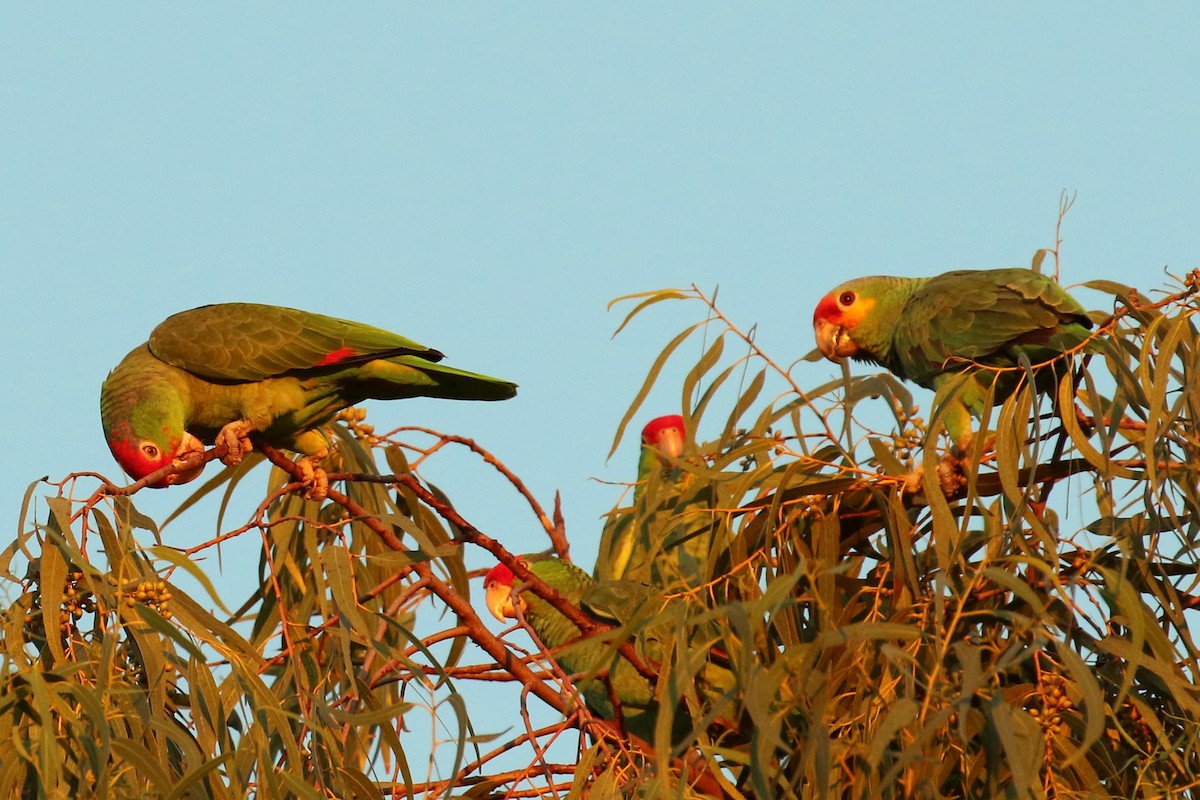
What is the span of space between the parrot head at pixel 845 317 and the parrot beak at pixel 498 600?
1359 mm

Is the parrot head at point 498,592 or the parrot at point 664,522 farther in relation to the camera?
the parrot head at point 498,592

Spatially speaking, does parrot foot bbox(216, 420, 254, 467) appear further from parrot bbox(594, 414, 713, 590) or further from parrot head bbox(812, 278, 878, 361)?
parrot head bbox(812, 278, 878, 361)

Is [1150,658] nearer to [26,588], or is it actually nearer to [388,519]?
[388,519]

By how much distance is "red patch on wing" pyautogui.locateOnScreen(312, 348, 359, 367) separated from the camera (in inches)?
146

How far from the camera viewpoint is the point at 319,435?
385 centimetres

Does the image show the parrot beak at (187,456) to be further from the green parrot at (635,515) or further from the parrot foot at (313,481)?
the green parrot at (635,515)

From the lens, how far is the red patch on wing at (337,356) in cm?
372

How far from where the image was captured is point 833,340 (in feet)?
11.8

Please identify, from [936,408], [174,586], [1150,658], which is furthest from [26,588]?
[1150,658]

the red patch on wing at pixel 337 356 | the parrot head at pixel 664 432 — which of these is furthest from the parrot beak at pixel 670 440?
the red patch on wing at pixel 337 356

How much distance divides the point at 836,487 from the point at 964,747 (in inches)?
24.0

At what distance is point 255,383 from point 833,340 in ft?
5.58

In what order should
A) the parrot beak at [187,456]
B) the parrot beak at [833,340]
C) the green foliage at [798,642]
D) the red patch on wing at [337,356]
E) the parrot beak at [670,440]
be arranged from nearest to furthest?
the green foliage at [798,642], the parrot beak at [187,456], the parrot beak at [833,340], the red patch on wing at [337,356], the parrot beak at [670,440]

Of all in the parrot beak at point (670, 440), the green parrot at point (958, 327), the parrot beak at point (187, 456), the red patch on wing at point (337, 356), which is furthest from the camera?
the parrot beak at point (670, 440)
